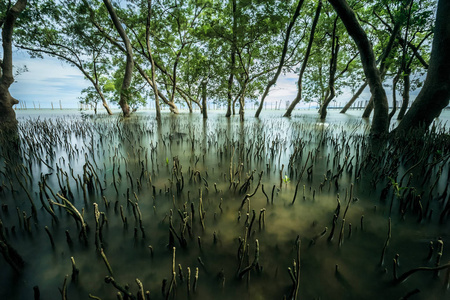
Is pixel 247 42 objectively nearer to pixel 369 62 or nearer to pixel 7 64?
pixel 369 62

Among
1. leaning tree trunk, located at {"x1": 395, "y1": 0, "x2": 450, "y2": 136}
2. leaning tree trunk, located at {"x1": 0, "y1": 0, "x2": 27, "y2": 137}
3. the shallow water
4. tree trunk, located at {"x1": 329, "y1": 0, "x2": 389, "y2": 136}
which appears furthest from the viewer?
leaning tree trunk, located at {"x1": 0, "y1": 0, "x2": 27, "y2": 137}

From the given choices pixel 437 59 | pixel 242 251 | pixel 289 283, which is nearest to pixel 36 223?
pixel 242 251

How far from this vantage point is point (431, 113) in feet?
14.6

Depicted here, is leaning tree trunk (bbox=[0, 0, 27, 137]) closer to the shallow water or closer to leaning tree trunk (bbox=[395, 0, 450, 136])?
the shallow water

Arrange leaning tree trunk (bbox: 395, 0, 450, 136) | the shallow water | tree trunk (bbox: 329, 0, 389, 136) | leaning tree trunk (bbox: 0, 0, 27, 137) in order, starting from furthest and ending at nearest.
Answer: leaning tree trunk (bbox: 0, 0, 27, 137) → tree trunk (bbox: 329, 0, 389, 136) → leaning tree trunk (bbox: 395, 0, 450, 136) → the shallow water

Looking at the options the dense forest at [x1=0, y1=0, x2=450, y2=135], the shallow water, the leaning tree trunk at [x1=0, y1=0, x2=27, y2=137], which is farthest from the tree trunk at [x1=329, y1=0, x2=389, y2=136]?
the leaning tree trunk at [x1=0, y1=0, x2=27, y2=137]

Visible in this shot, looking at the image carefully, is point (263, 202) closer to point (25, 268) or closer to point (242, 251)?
point (242, 251)

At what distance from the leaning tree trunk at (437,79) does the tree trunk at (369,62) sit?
2.36 ft

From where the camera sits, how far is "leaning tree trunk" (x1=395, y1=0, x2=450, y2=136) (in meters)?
3.89

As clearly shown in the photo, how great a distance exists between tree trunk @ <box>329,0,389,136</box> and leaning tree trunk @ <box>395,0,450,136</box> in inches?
28.4

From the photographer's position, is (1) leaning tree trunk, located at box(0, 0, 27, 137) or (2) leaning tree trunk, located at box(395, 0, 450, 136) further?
(1) leaning tree trunk, located at box(0, 0, 27, 137)

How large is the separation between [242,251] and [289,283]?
12.6 inches

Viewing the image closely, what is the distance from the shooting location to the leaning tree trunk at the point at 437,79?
153 inches

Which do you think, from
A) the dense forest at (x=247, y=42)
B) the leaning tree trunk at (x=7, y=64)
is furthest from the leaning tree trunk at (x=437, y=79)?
the leaning tree trunk at (x=7, y=64)
